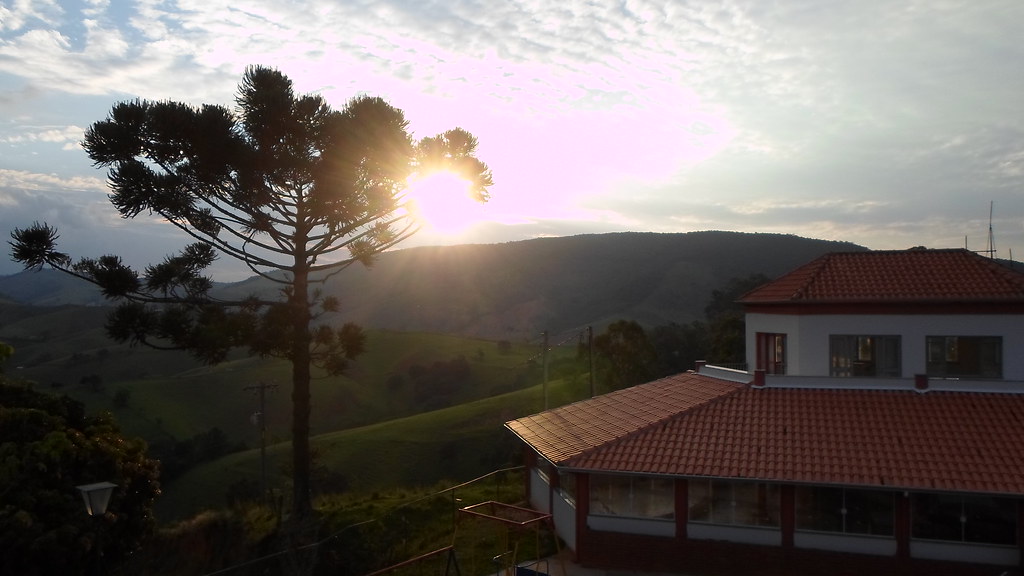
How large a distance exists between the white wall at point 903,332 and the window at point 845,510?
4549mm

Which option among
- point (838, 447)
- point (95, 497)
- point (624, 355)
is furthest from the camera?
point (624, 355)

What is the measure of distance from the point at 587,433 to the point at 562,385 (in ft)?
102

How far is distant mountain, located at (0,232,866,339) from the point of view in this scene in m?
112

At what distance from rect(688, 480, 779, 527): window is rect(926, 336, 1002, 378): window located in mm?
6098

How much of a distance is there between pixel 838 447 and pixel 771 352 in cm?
563

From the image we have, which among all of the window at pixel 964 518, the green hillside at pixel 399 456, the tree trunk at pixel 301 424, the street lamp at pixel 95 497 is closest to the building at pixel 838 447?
the window at pixel 964 518

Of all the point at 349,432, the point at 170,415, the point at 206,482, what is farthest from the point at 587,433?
the point at 170,415

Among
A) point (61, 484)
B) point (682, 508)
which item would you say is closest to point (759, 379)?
point (682, 508)

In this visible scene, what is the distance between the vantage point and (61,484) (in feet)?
55.0

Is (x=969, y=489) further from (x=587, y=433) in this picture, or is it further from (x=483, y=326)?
(x=483, y=326)

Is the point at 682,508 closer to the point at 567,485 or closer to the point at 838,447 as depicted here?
the point at 567,485

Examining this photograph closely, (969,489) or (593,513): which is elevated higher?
(969,489)

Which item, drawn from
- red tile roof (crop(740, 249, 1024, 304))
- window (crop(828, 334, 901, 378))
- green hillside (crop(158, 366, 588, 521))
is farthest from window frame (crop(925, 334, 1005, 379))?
green hillside (crop(158, 366, 588, 521))

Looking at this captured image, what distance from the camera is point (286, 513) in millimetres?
23453
